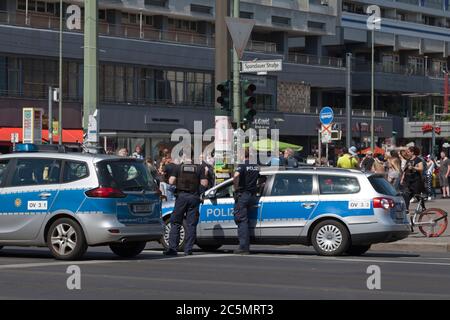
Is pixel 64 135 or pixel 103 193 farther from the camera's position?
pixel 64 135

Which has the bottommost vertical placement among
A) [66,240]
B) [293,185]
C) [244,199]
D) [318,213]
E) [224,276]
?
[224,276]

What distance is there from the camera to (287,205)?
→ 18391 millimetres

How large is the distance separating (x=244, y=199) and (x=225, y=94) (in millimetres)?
6772

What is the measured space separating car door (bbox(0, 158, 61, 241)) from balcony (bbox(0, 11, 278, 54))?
4051 cm

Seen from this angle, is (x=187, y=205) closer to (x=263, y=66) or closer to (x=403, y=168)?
(x=263, y=66)

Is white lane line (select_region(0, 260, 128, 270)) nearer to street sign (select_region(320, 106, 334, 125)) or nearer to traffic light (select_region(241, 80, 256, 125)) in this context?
traffic light (select_region(241, 80, 256, 125))

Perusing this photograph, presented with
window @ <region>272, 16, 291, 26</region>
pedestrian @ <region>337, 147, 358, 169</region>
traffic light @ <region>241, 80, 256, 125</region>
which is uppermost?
window @ <region>272, 16, 291, 26</region>

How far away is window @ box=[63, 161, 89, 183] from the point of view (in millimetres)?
16438

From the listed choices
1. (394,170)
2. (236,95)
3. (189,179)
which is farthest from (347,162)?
(189,179)

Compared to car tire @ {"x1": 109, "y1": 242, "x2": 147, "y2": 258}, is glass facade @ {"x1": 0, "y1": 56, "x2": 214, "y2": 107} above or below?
above

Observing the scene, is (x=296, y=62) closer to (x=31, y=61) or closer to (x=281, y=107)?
(x=281, y=107)

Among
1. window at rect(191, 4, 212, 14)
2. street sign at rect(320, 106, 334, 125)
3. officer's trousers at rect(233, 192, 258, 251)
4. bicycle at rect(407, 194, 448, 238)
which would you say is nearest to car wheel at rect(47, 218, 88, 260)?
officer's trousers at rect(233, 192, 258, 251)
